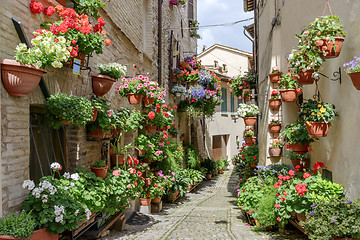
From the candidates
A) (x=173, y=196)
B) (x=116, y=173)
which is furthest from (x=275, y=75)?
(x=173, y=196)

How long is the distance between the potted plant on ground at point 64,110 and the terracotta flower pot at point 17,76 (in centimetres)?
67

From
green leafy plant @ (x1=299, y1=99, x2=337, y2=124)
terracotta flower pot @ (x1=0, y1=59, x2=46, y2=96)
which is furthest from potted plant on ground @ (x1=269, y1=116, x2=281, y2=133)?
terracotta flower pot @ (x1=0, y1=59, x2=46, y2=96)

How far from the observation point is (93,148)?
5.76 metres

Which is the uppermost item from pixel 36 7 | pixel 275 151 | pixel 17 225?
pixel 36 7

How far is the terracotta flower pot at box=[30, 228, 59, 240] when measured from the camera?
10.5 feet

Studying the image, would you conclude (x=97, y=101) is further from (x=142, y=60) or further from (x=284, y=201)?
(x=142, y=60)

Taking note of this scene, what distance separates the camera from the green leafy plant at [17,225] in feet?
9.55

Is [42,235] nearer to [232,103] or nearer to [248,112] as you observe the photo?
[248,112]

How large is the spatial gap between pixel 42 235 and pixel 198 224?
15.0 feet

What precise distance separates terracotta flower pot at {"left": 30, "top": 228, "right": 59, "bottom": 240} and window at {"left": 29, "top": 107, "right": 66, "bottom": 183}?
0.98 metres

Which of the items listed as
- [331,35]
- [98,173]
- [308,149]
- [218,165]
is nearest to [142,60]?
[98,173]

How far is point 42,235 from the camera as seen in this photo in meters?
3.33

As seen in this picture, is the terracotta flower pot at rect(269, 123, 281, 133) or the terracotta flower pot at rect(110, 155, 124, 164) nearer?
the terracotta flower pot at rect(110, 155, 124, 164)

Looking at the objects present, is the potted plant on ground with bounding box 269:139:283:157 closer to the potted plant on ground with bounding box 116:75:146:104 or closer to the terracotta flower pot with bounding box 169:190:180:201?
the potted plant on ground with bounding box 116:75:146:104
